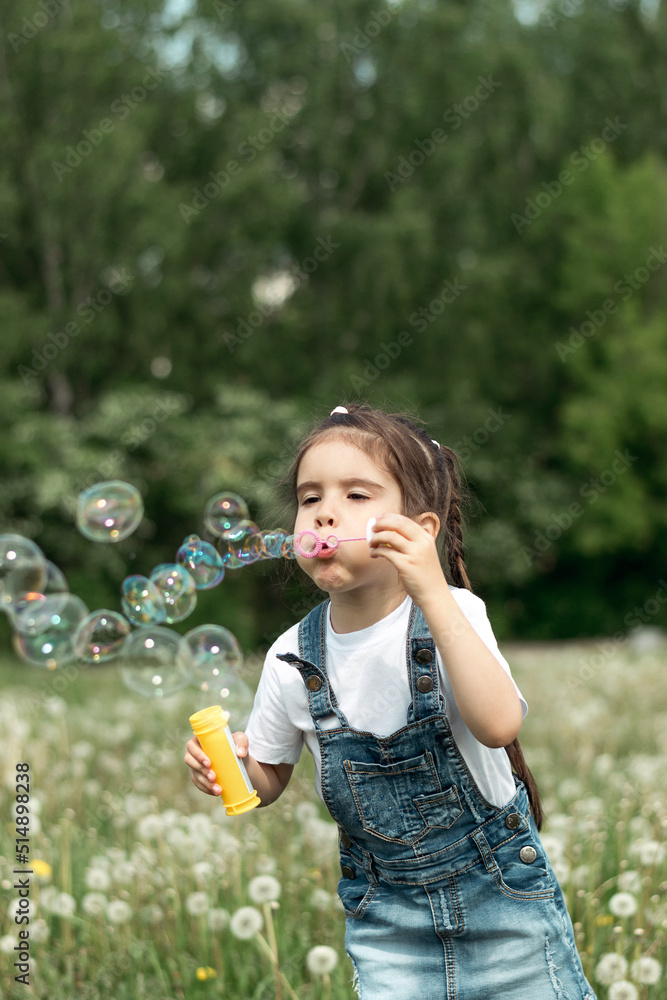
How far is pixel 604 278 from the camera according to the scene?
72.0ft

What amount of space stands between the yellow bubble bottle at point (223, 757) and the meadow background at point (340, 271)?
9.12 m

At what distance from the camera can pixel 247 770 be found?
2408mm

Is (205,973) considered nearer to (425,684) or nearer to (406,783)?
(406,783)

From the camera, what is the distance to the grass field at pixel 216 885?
2.97 m

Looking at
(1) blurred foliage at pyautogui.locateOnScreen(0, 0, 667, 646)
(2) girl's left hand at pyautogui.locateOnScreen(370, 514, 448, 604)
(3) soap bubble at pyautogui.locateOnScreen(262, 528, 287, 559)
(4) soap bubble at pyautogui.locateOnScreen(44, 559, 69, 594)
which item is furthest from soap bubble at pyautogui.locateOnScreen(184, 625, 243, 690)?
(1) blurred foliage at pyautogui.locateOnScreen(0, 0, 667, 646)

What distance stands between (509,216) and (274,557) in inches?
852

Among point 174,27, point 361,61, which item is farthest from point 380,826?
point 361,61

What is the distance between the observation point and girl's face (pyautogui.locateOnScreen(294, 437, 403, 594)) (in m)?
2.13

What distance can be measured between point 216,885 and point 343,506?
1.69 m

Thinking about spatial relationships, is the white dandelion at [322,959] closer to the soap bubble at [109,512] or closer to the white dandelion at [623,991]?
the white dandelion at [623,991]

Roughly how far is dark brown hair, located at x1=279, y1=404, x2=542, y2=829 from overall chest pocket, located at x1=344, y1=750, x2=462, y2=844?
0.28 m

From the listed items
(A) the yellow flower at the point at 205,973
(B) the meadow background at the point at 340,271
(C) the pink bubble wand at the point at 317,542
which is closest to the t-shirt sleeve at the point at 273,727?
(C) the pink bubble wand at the point at 317,542


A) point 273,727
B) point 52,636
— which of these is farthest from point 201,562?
point 273,727

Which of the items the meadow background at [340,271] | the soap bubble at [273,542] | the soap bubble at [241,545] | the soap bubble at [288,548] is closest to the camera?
the soap bubble at [288,548]
